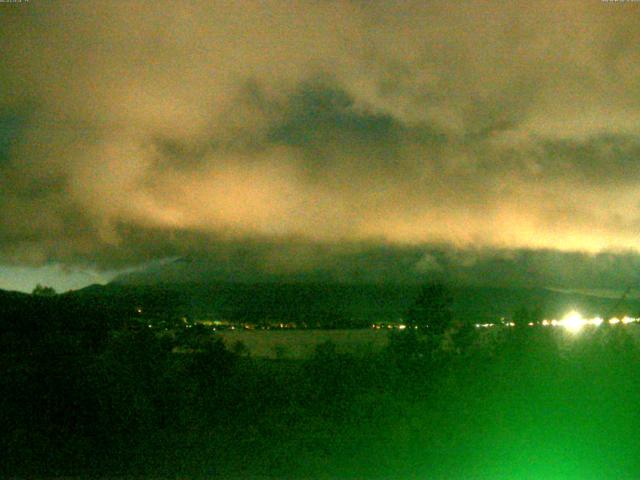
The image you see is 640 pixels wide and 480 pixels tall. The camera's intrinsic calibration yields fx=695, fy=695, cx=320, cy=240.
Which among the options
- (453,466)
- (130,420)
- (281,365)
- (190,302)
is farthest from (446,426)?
(190,302)

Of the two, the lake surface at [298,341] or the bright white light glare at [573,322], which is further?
the bright white light glare at [573,322]

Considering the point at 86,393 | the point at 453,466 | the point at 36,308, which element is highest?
the point at 36,308

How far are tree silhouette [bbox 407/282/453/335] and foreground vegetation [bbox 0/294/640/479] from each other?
32 centimetres

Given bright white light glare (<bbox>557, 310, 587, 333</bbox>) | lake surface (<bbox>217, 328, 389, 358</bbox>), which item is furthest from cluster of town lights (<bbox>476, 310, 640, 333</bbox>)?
lake surface (<bbox>217, 328, 389, 358</bbox>)

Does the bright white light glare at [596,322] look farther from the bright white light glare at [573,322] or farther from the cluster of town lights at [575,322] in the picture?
the bright white light glare at [573,322]

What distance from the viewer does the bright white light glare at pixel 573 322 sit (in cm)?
1735

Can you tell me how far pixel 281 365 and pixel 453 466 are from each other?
6.09 m

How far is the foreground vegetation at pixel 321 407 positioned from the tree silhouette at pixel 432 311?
0.32 m

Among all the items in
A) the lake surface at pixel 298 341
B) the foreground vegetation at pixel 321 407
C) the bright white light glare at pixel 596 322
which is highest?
the bright white light glare at pixel 596 322

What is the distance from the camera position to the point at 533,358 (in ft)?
50.9

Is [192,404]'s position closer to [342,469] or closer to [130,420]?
[130,420]

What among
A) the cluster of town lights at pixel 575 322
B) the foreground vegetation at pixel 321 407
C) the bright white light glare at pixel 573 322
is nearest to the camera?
the foreground vegetation at pixel 321 407

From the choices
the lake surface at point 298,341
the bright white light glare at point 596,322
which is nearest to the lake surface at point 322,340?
the lake surface at point 298,341

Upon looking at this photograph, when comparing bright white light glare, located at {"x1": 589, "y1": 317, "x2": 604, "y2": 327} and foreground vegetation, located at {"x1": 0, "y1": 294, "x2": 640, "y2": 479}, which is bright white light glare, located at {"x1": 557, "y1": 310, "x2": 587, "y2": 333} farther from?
foreground vegetation, located at {"x1": 0, "y1": 294, "x2": 640, "y2": 479}
